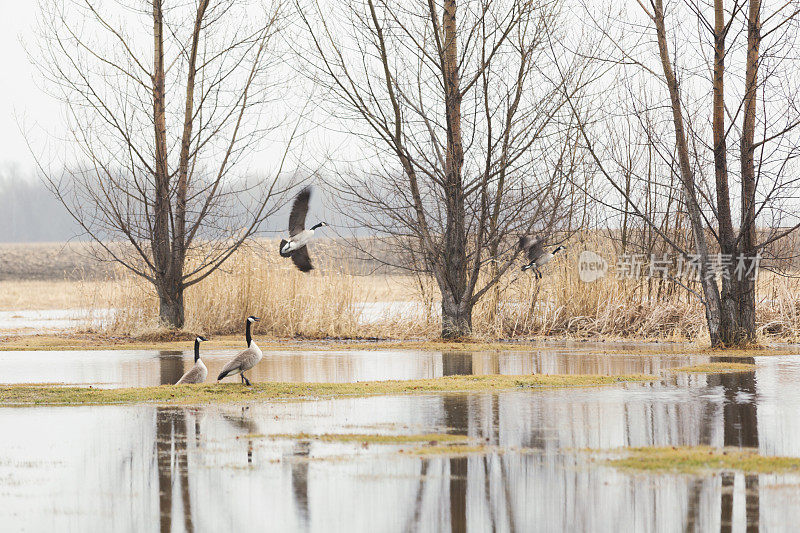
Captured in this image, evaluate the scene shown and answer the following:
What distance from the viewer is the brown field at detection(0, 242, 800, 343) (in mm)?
21062

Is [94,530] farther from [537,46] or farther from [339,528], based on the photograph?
[537,46]

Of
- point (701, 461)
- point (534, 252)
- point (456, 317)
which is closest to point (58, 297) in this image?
point (456, 317)

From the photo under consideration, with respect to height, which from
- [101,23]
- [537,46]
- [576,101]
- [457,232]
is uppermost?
[101,23]

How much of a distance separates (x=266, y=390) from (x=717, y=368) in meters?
6.74

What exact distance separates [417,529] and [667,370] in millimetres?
9308

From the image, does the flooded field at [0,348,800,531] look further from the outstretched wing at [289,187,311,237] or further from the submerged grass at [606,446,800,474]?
the outstretched wing at [289,187,311,237]

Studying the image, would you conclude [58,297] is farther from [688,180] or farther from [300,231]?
[688,180]

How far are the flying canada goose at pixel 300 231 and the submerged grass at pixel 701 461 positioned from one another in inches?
521

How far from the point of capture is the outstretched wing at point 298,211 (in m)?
20.2

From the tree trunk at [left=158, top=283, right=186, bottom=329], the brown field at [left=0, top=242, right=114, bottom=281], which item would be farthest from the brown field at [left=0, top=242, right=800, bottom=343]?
the brown field at [left=0, top=242, right=114, bottom=281]

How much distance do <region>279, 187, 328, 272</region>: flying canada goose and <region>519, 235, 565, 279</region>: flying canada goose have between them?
4.21 meters

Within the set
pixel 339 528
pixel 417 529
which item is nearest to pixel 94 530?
pixel 339 528

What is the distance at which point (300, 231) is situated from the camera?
20.3m

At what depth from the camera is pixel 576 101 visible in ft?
63.4
